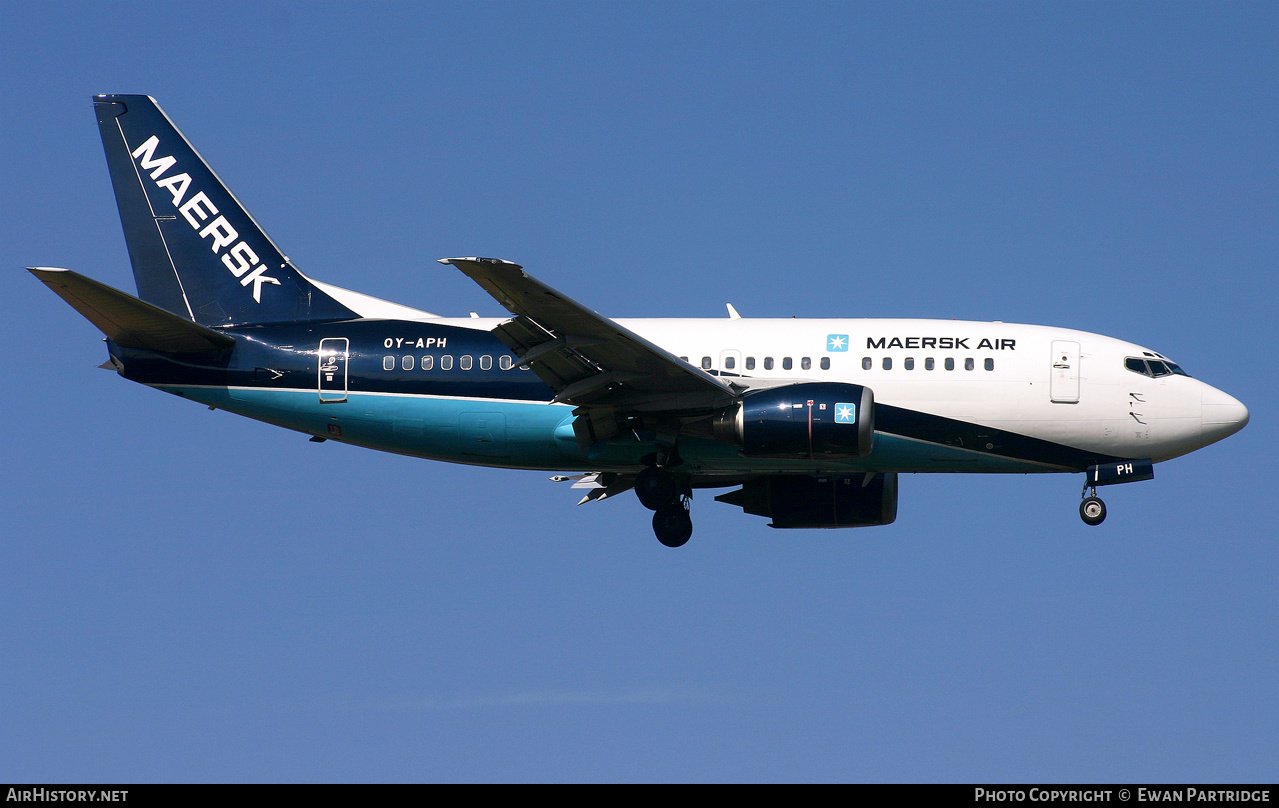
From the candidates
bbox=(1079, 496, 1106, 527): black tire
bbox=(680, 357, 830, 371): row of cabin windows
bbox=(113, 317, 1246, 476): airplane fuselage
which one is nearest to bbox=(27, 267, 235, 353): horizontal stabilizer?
bbox=(113, 317, 1246, 476): airplane fuselage

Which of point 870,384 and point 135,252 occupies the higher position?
point 135,252

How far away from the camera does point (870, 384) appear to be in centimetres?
3209

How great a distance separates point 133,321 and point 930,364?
57.4 ft

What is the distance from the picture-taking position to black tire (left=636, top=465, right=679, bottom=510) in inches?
1283

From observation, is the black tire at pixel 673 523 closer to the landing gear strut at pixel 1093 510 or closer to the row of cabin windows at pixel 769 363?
the row of cabin windows at pixel 769 363

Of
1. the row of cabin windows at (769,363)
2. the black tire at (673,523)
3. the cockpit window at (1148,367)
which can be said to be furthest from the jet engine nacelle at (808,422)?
the cockpit window at (1148,367)

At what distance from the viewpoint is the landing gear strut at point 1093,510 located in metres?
32.3

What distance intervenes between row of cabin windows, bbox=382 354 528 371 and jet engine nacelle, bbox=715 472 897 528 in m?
7.15

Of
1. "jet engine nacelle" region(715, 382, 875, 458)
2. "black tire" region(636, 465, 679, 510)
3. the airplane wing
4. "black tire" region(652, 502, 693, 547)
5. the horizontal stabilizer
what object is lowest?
"black tire" region(652, 502, 693, 547)

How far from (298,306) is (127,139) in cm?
641

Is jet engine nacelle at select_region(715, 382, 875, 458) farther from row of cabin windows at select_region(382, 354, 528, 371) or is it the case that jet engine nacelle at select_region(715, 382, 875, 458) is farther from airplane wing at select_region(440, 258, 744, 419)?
row of cabin windows at select_region(382, 354, 528, 371)

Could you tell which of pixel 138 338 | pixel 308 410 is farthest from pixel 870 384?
pixel 138 338

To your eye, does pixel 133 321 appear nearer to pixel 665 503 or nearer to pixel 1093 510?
pixel 665 503

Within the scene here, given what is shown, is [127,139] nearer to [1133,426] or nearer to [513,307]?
[513,307]
